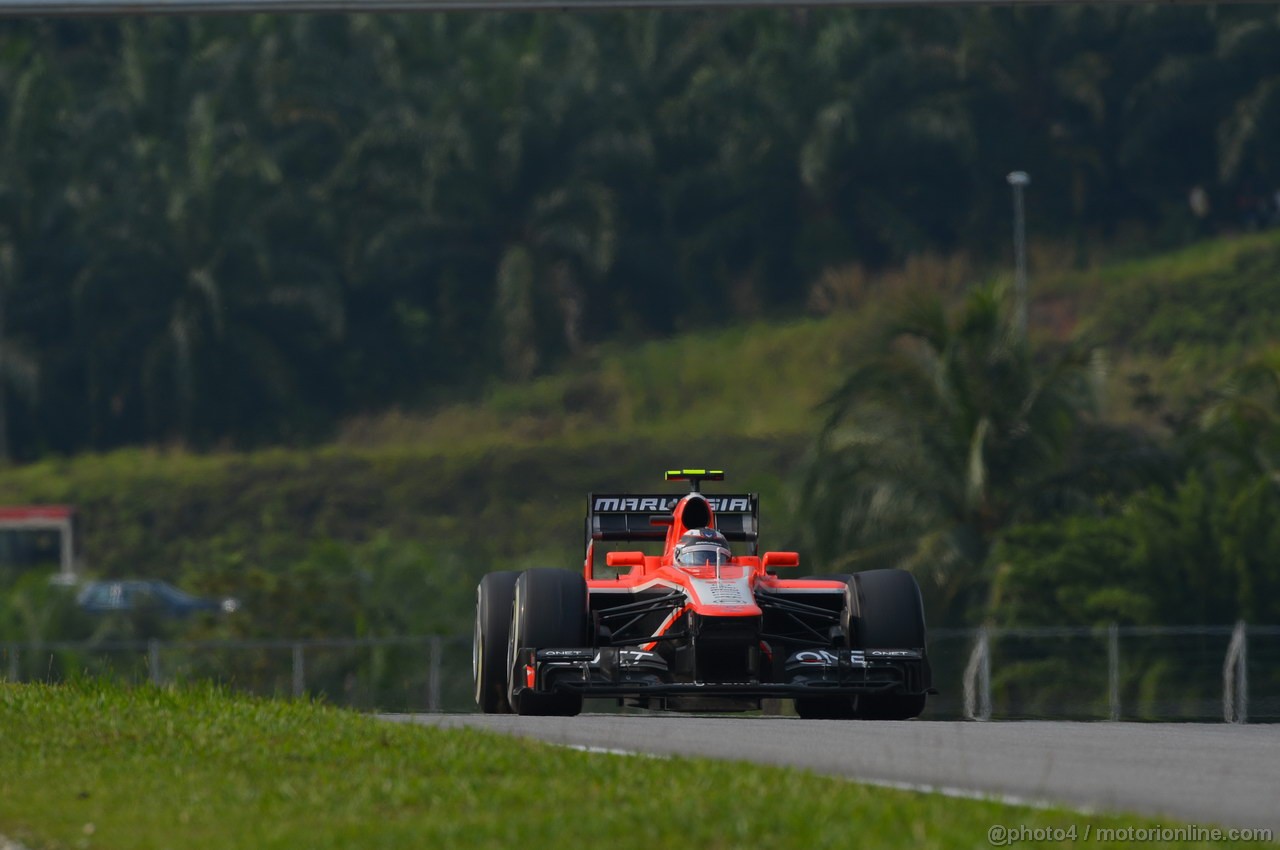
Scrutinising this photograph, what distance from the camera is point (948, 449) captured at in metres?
38.2

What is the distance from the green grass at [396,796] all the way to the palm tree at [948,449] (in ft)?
83.1

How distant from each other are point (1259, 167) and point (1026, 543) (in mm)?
44360

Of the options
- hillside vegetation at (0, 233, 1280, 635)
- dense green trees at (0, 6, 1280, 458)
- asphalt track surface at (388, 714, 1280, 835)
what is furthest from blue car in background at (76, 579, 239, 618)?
asphalt track surface at (388, 714, 1280, 835)

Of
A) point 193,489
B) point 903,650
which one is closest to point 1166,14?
point 193,489

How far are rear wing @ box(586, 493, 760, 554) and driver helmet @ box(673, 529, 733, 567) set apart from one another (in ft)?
3.47

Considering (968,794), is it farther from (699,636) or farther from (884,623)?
(884,623)

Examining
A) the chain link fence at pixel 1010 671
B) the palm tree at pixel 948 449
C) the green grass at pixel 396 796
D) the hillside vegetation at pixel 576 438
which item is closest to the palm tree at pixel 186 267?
the hillside vegetation at pixel 576 438

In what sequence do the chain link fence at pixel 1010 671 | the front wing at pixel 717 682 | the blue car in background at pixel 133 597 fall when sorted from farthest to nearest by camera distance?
the blue car in background at pixel 133 597 < the chain link fence at pixel 1010 671 < the front wing at pixel 717 682

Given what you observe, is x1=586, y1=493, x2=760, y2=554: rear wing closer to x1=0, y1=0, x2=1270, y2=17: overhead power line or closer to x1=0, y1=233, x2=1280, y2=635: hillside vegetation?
x1=0, y1=0, x2=1270, y2=17: overhead power line

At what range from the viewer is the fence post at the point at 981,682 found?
1155 inches

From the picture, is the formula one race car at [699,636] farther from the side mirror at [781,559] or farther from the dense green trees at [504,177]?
the dense green trees at [504,177]

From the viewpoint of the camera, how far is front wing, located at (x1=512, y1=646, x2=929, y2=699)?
606 inches

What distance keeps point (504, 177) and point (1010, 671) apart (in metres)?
45.6

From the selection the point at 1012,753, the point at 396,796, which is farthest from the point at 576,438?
the point at 396,796
